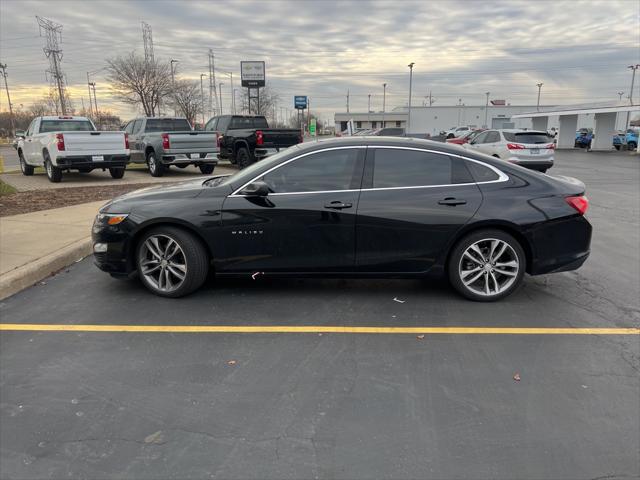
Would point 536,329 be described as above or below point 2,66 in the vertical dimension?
below

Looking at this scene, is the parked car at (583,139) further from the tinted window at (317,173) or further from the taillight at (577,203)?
the tinted window at (317,173)

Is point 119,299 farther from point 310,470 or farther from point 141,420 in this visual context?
point 310,470

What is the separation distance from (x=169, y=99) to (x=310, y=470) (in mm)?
61468

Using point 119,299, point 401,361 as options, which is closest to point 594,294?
point 401,361

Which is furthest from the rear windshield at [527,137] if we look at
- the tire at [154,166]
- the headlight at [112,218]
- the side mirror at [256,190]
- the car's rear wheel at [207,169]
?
the headlight at [112,218]

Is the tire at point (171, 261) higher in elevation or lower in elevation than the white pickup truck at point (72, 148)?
lower

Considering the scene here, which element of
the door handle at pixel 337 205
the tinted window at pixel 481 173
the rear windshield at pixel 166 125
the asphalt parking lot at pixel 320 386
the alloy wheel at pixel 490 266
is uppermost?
the rear windshield at pixel 166 125

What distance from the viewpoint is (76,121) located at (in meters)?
15.7

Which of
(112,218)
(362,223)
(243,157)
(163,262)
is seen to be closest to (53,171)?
(243,157)

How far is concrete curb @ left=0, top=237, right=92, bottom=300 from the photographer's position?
5.21m

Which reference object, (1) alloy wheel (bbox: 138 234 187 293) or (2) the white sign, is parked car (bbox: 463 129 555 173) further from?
(2) the white sign

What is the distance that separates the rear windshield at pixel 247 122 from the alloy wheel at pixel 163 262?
15193 millimetres

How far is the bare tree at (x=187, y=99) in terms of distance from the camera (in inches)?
2371

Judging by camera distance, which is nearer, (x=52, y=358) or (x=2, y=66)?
(x=52, y=358)
